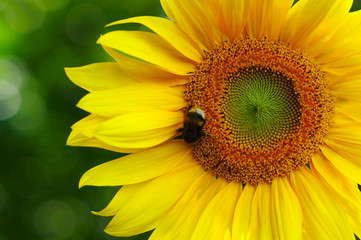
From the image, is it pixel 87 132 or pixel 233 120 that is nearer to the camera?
pixel 87 132

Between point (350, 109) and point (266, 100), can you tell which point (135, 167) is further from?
point (350, 109)

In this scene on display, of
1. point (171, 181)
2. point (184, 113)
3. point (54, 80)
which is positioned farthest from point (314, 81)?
point (54, 80)

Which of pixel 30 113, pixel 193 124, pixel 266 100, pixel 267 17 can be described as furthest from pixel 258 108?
pixel 30 113

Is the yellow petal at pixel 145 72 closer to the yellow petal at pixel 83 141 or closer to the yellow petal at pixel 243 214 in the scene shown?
the yellow petal at pixel 83 141

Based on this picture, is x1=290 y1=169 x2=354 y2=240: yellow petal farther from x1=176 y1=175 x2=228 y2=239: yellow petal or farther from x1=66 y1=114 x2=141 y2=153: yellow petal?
x1=66 y1=114 x2=141 y2=153: yellow petal

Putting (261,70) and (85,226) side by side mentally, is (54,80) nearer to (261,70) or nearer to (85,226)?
(85,226)

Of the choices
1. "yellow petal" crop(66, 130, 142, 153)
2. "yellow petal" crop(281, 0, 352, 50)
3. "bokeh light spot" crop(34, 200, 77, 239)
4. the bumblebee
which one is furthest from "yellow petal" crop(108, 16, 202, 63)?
"bokeh light spot" crop(34, 200, 77, 239)
